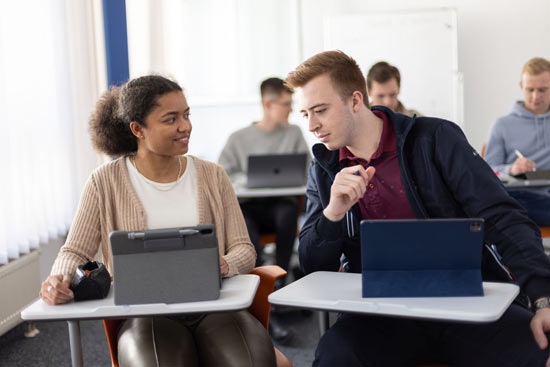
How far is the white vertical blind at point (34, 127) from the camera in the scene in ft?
10.3

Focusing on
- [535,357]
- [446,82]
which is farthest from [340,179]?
[446,82]

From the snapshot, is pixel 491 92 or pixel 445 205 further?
pixel 491 92

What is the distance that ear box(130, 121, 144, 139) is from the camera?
2113 millimetres

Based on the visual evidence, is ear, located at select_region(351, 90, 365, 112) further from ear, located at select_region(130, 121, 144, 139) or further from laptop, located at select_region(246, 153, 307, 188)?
laptop, located at select_region(246, 153, 307, 188)

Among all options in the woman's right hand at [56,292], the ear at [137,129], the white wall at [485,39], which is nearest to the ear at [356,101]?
the ear at [137,129]

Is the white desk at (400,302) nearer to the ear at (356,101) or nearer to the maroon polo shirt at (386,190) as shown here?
the maroon polo shirt at (386,190)

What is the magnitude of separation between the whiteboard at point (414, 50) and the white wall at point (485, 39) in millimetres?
372

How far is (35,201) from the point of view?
3.40 m

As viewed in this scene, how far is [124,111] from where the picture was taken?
2.13m

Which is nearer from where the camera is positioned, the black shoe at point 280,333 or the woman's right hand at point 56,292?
the woman's right hand at point 56,292

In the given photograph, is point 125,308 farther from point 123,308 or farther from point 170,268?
point 170,268

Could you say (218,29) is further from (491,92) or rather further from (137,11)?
(491,92)

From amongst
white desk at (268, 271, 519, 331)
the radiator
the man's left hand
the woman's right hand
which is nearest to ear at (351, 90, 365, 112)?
white desk at (268, 271, 519, 331)

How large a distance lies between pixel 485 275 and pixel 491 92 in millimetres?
4355
